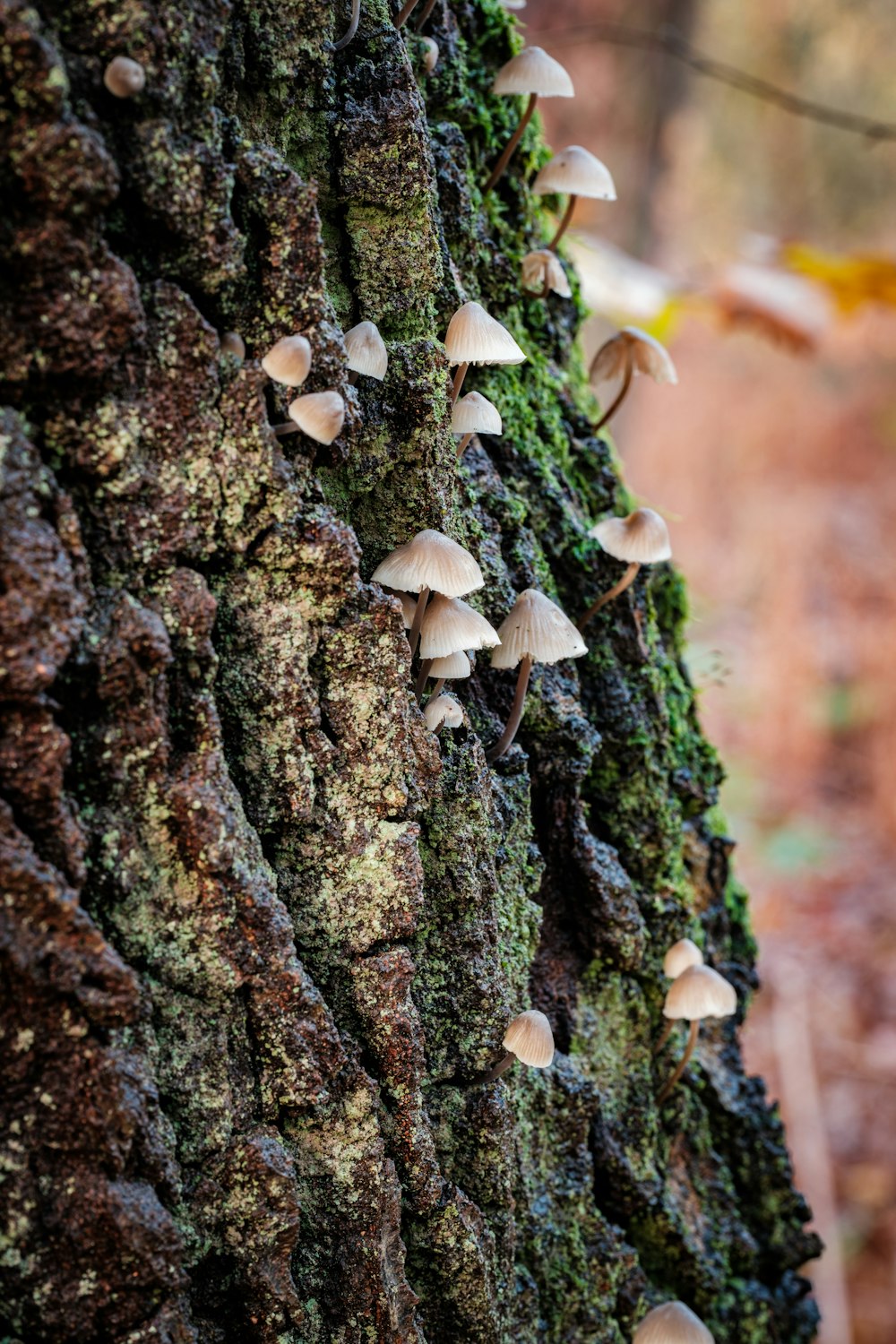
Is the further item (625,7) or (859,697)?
(625,7)

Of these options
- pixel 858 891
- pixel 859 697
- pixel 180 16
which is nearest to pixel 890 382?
pixel 859 697

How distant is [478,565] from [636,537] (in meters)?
0.45

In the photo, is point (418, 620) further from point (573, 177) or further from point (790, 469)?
point (790, 469)

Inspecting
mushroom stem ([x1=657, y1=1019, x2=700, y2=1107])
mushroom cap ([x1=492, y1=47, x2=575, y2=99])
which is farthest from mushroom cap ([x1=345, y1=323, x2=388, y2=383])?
mushroom stem ([x1=657, y1=1019, x2=700, y2=1107])

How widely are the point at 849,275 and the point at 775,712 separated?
392cm

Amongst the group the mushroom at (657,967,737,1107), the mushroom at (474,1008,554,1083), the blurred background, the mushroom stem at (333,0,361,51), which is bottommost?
the mushroom at (474,1008,554,1083)

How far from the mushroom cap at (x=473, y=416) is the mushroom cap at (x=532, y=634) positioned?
11.2 inches

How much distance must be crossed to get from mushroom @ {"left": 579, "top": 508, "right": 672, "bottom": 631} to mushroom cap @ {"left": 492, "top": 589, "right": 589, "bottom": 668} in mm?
299

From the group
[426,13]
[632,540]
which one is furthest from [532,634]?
[426,13]

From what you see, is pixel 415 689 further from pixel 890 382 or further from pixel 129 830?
pixel 890 382

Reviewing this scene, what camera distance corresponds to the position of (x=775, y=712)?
338 inches

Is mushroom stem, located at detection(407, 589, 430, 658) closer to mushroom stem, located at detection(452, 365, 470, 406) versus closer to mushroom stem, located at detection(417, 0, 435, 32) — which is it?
mushroom stem, located at detection(452, 365, 470, 406)

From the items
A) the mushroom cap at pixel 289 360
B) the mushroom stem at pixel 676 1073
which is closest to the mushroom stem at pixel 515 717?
the mushroom cap at pixel 289 360

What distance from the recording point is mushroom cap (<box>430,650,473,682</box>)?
5.19 ft
